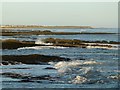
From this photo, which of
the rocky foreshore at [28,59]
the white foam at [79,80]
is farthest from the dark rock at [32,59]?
the white foam at [79,80]

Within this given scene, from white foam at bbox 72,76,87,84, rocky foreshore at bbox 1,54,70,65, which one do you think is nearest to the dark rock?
rocky foreshore at bbox 1,54,70,65

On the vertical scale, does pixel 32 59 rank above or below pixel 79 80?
below

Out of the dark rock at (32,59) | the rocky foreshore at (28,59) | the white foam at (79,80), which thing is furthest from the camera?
the dark rock at (32,59)

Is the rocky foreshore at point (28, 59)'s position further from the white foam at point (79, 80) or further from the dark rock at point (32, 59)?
the white foam at point (79, 80)

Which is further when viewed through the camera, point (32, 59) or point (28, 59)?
point (32, 59)

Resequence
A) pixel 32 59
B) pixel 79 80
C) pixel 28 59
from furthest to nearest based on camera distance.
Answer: pixel 32 59 < pixel 28 59 < pixel 79 80

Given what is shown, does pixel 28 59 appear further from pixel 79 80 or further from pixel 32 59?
pixel 79 80

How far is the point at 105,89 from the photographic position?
21.5 meters

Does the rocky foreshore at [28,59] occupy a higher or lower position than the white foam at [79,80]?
lower

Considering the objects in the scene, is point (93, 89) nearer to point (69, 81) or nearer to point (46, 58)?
point (69, 81)

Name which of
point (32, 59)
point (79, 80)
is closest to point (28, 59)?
point (32, 59)

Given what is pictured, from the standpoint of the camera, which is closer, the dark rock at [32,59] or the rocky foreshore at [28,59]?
the rocky foreshore at [28,59]

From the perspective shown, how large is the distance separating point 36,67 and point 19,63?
2986 millimetres

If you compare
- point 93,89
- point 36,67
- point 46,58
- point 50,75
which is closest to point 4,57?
point 46,58
